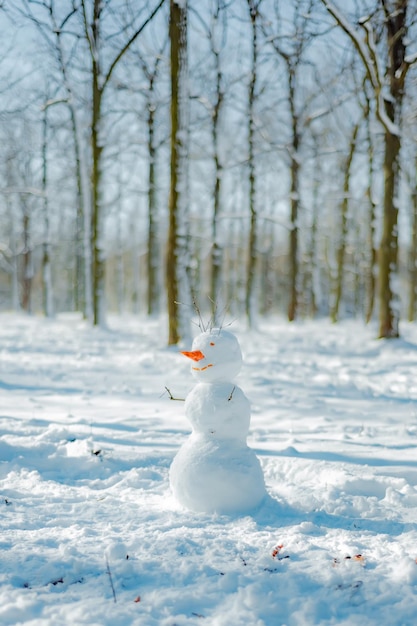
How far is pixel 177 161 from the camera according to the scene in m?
10.4

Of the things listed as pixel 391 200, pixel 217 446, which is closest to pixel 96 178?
pixel 391 200

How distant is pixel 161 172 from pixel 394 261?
13404 millimetres

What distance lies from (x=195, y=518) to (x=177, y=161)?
8.43 metres

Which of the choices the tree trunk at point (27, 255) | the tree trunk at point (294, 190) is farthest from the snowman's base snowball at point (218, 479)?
the tree trunk at point (27, 255)

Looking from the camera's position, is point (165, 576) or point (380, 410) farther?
point (380, 410)

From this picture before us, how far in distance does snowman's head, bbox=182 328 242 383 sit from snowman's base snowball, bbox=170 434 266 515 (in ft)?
1.53

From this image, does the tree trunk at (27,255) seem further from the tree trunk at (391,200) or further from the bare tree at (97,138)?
the tree trunk at (391,200)

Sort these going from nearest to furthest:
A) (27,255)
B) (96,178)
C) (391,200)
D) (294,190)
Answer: (391,200) < (96,178) < (294,190) < (27,255)

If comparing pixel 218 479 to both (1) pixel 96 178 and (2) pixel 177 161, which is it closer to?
(2) pixel 177 161

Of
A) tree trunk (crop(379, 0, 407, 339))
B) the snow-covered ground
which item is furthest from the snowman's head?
tree trunk (crop(379, 0, 407, 339))

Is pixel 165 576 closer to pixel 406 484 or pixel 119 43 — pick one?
pixel 406 484

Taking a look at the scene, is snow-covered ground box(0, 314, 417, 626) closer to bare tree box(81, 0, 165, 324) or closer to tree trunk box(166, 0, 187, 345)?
tree trunk box(166, 0, 187, 345)

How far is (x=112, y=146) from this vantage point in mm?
17922

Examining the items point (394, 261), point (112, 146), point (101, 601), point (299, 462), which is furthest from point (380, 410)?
point (112, 146)
